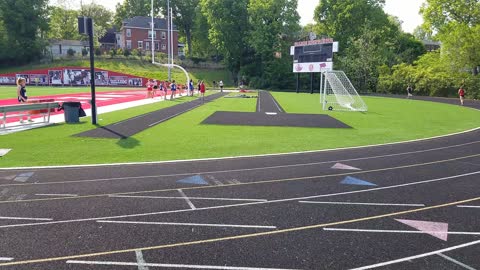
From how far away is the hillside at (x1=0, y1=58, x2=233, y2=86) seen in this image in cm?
7488

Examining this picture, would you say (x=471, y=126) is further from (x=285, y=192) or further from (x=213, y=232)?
(x=213, y=232)

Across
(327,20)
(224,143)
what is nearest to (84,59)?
(327,20)

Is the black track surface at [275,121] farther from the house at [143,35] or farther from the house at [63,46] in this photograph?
the house at [63,46]

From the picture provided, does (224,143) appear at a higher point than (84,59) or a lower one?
lower

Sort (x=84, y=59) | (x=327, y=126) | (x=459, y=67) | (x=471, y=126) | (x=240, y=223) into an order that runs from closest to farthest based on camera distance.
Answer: (x=240, y=223) < (x=327, y=126) < (x=471, y=126) < (x=459, y=67) < (x=84, y=59)

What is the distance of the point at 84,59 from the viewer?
3142 inches

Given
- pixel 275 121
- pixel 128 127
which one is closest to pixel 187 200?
pixel 128 127

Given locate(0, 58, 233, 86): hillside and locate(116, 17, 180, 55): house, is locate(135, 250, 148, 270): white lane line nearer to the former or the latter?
locate(0, 58, 233, 86): hillside

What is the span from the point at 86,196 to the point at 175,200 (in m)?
1.84

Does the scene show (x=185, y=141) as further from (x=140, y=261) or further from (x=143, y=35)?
(x=143, y=35)

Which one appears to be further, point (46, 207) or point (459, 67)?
point (459, 67)

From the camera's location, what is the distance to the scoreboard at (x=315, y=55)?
151 ft

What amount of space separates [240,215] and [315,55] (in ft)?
145

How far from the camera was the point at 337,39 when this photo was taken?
236 feet
